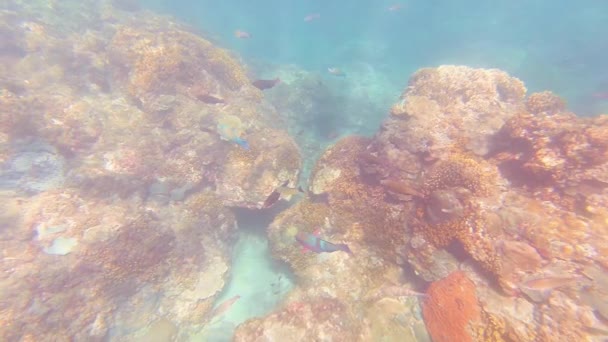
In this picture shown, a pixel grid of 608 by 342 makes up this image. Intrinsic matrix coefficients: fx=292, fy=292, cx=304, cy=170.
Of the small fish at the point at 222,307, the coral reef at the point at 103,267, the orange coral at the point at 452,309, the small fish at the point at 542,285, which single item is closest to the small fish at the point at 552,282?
the small fish at the point at 542,285

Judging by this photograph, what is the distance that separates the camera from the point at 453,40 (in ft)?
101

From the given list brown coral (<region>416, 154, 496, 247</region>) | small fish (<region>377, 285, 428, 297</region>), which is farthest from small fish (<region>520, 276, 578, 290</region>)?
small fish (<region>377, 285, 428, 297</region>)

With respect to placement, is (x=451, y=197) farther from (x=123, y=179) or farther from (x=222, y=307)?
(x=123, y=179)

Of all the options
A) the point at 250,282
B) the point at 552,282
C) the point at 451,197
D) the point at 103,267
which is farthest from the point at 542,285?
the point at 103,267

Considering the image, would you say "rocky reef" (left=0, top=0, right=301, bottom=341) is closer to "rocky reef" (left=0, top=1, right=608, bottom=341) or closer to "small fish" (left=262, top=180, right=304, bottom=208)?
"rocky reef" (left=0, top=1, right=608, bottom=341)

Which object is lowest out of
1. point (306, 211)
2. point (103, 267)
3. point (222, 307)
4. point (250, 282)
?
point (222, 307)

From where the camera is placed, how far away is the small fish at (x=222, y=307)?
685cm

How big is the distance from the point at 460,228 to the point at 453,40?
3285 centimetres

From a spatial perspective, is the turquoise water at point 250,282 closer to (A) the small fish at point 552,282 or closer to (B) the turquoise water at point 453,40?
(A) the small fish at point 552,282

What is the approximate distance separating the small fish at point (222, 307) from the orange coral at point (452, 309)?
443 centimetres

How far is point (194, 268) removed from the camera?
6.71m

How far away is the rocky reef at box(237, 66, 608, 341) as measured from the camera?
4051 mm

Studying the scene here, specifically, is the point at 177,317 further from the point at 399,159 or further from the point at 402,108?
the point at 402,108

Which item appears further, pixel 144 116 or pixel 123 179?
pixel 144 116
